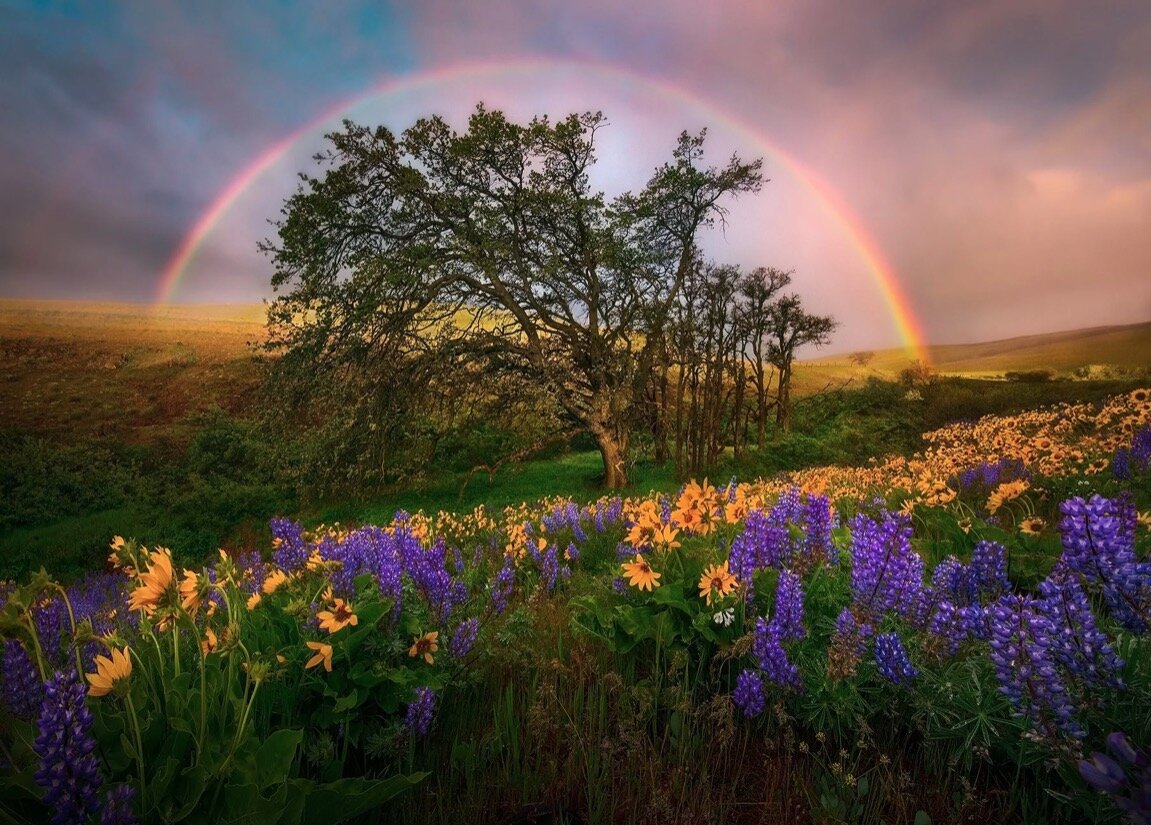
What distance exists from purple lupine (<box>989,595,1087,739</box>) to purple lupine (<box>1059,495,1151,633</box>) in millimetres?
174

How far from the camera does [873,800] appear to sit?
5.75 feet

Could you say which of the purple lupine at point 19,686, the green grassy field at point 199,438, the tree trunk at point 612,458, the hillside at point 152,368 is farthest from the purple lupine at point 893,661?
the hillside at point 152,368

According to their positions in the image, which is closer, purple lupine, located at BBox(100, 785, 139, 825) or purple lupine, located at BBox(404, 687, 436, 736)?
purple lupine, located at BBox(100, 785, 139, 825)

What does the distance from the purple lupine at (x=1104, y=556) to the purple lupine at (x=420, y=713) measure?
2.01 m

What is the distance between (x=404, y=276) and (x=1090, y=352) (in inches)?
1218

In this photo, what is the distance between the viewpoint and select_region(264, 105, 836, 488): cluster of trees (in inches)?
557

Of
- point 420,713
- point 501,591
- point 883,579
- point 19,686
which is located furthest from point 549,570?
point 19,686

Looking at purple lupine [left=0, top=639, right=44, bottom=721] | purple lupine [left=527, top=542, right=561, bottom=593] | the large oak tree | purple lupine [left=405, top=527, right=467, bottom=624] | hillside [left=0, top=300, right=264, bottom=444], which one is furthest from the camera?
hillside [left=0, top=300, right=264, bottom=444]

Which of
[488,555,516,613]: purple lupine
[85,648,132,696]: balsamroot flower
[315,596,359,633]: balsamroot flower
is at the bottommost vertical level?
[488,555,516,613]: purple lupine

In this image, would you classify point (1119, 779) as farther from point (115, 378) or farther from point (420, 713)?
point (115, 378)

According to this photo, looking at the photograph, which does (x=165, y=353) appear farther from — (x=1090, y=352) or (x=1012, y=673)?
(x=1090, y=352)

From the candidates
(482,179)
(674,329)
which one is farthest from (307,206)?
(674,329)

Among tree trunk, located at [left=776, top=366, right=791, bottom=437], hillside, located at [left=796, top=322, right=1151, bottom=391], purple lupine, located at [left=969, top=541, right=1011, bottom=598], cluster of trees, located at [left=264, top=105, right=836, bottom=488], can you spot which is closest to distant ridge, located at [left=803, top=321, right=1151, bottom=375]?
hillside, located at [left=796, top=322, right=1151, bottom=391]

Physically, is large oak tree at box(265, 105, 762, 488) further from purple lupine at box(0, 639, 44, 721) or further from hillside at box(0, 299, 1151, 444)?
purple lupine at box(0, 639, 44, 721)
